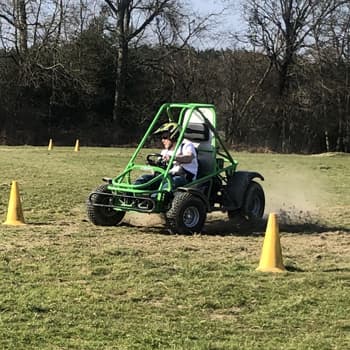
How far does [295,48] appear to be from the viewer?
44.2m

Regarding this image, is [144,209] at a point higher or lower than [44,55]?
lower

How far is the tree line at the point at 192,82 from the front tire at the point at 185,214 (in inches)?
1219

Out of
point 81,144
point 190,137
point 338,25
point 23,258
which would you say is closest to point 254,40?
point 338,25

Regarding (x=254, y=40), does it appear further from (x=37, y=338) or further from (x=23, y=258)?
(x=37, y=338)

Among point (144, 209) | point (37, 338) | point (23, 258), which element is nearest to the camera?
point (37, 338)

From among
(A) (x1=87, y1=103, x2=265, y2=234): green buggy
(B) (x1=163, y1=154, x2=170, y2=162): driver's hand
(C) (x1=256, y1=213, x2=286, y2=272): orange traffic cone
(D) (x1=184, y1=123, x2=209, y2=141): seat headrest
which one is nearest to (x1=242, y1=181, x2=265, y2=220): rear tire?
(A) (x1=87, y1=103, x2=265, y2=234): green buggy

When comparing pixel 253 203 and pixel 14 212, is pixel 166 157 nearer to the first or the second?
pixel 253 203

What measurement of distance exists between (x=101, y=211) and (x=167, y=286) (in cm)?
417

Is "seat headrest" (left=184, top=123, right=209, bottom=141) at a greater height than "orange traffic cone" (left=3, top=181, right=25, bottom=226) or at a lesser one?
greater

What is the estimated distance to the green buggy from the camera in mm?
10336

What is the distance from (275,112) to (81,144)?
1143cm

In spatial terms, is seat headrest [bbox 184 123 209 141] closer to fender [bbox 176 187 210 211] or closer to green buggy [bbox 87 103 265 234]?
green buggy [bbox 87 103 265 234]

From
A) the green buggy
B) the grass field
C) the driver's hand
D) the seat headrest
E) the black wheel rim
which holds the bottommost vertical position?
the grass field

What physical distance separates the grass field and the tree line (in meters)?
29.7
